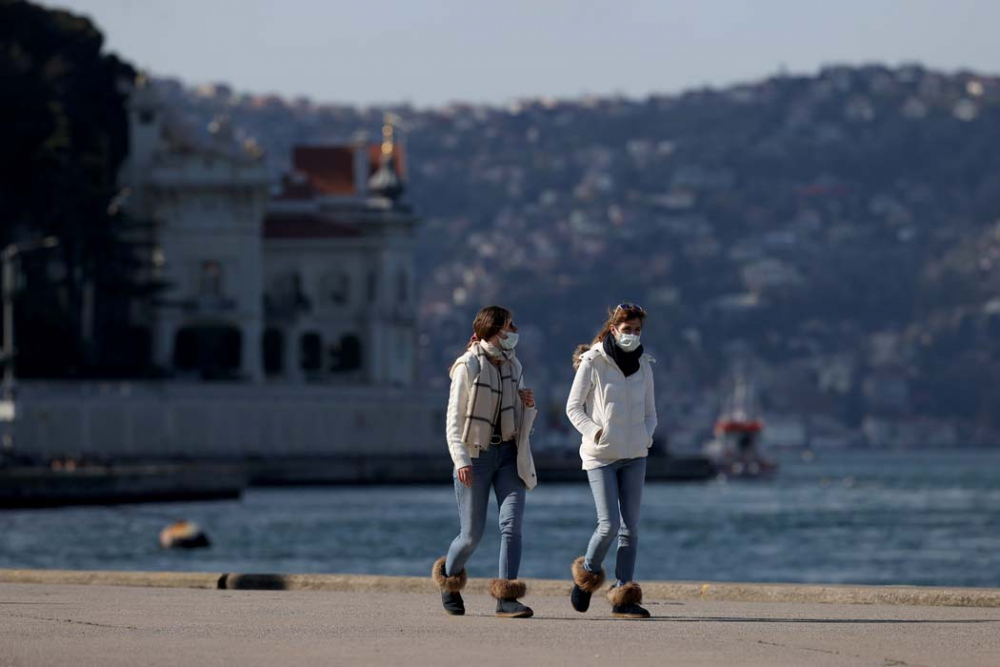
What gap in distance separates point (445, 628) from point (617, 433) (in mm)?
1753

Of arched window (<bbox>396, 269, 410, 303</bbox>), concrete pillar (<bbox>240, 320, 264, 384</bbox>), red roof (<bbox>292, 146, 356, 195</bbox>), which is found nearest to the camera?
concrete pillar (<bbox>240, 320, 264, 384</bbox>)

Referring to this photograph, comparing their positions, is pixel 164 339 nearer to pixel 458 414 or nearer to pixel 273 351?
pixel 273 351

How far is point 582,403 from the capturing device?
54.9ft

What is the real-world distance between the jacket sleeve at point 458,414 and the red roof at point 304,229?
308ft

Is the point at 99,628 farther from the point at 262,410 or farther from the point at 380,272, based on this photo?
the point at 380,272

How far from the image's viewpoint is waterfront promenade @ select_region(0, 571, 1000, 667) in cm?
1403

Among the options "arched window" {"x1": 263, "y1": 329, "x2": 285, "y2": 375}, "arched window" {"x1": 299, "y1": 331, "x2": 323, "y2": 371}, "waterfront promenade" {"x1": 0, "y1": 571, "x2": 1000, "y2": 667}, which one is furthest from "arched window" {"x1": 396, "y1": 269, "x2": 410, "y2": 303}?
"waterfront promenade" {"x1": 0, "y1": 571, "x2": 1000, "y2": 667}

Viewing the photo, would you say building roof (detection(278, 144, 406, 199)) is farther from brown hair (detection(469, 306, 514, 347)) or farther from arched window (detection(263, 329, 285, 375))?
brown hair (detection(469, 306, 514, 347))

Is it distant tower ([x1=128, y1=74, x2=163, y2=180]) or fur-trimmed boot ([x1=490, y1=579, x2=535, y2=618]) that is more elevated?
distant tower ([x1=128, y1=74, x2=163, y2=180])

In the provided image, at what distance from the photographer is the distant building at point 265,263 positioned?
334 ft

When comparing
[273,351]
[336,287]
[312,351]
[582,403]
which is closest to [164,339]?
[273,351]

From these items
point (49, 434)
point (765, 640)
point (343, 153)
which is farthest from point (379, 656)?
point (343, 153)

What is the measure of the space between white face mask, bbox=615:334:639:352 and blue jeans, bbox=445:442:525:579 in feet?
3.07

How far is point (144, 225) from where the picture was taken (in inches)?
3757
